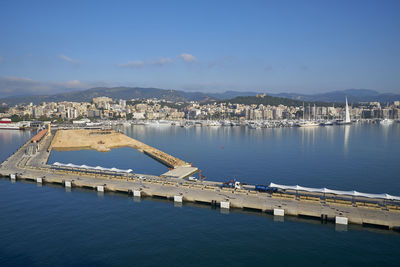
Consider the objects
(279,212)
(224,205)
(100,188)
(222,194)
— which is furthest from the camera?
(100,188)

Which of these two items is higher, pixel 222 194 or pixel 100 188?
pixel 222 194

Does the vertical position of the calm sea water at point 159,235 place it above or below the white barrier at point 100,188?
below

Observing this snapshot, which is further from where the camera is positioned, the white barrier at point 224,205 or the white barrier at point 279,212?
the white barrier at point 224,205

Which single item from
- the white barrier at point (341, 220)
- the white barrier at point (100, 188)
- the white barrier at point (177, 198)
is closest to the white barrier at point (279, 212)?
the white barrier at point (341, 220)

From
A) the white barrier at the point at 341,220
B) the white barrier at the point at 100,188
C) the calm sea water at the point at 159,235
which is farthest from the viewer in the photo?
the white barrier at the point at 100,188

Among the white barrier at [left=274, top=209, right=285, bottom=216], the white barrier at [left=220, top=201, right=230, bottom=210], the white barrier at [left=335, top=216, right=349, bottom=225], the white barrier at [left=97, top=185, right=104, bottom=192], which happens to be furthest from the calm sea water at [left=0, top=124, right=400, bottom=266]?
the white barrier at [left=97, top=185, right=104, bottom=192]

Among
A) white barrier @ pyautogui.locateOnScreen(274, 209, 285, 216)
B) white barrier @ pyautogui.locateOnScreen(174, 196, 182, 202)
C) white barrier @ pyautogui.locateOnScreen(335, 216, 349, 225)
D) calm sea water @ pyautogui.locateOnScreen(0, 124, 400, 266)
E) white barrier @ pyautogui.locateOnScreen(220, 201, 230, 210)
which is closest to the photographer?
calm sea water @ pyautogui.locateOnScreen(0, 124, 400, 266)

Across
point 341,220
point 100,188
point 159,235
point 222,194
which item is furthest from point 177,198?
point 341,220

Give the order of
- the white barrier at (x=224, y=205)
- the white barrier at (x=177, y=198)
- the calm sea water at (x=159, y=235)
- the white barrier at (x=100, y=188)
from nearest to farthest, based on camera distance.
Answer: the calm sea water at (x=159, y=235)
the white barrier at (x=224, y=205)
the white barrier at (x=177, y=198)
the white barrier at (x=100, y=188)

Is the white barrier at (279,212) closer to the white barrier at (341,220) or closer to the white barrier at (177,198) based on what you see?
the white barrier at (341,220)

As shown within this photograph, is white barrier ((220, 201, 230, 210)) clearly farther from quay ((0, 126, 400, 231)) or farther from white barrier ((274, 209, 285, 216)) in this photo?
white barrier ((274, 209, 285, 216))

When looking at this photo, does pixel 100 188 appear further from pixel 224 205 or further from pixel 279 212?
pixel 279 212

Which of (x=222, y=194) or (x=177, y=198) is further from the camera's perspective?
(x=222, y=194)

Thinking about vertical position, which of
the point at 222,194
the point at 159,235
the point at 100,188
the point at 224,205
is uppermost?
the point at 222,194
